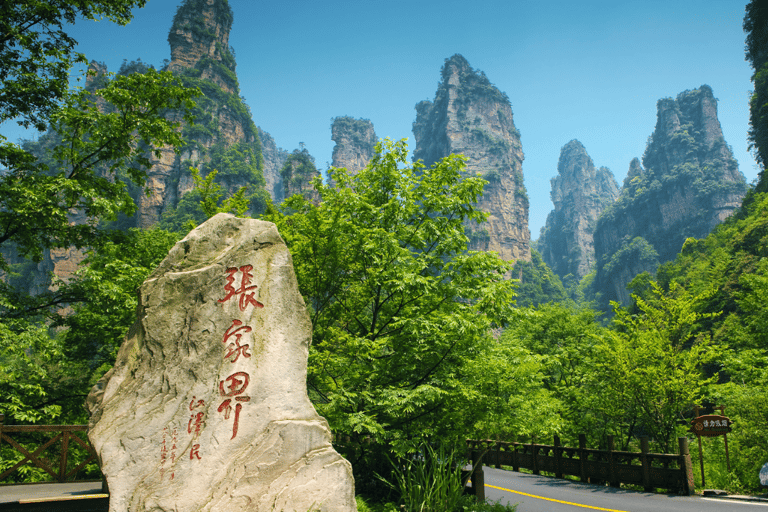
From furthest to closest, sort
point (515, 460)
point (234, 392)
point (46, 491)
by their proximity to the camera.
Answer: point (515, 460) < point (46, 491) < point (234, 392)

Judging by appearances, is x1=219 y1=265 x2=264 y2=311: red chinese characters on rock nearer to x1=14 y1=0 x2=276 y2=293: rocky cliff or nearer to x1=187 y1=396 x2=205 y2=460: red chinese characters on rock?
x1=187 y1=396 x2=205 y2=460: red chinese characters on rock

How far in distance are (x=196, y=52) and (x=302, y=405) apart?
7945 cm

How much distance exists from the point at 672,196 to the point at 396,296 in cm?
7983

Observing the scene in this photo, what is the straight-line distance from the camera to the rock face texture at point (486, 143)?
81000mm

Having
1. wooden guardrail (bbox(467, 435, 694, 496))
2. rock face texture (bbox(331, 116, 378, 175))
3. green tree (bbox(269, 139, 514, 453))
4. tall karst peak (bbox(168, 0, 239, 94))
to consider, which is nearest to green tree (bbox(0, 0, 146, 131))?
green tree (bbox(269, 139, 514, 453))

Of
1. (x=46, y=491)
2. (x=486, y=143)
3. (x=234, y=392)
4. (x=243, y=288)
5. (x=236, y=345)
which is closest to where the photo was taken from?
(x=234, y=392)

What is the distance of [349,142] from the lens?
356ft

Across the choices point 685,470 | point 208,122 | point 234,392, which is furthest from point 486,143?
point 234,392

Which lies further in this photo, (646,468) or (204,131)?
(204,131)

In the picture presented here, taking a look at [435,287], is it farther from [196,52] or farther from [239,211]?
[196,52]

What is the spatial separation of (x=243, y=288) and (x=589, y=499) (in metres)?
8.35

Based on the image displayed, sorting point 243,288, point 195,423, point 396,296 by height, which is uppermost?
point 396,296

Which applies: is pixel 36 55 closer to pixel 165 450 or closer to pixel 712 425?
pixel 165 450

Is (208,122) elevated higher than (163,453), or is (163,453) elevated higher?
(208,122)
